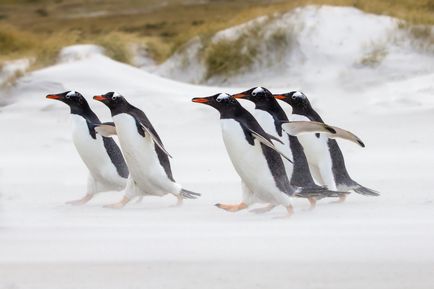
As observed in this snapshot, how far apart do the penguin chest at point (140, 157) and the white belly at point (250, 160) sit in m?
0.63

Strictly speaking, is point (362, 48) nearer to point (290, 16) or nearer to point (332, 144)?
point (290, 16)

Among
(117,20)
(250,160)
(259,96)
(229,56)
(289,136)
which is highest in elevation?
(117,20)

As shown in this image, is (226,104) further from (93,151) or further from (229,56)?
(229,56)

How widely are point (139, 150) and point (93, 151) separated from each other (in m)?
0.42

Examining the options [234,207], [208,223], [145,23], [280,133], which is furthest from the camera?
[145,23]

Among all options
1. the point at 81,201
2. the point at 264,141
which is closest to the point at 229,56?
the point at 81,201

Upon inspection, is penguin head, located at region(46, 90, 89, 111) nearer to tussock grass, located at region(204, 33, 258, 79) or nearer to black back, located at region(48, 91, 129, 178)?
black back, located at region(48, 91, 129, 178)

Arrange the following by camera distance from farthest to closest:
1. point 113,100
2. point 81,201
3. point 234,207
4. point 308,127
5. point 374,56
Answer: point 374,56 < point 81,201 < point 113,100 < point 234,207 < point 308,127

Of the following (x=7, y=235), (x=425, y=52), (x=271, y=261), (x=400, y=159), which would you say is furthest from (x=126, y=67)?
(x=271, y=261)

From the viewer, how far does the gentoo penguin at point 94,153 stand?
6.79 metres

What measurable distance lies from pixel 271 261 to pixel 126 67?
772 cm

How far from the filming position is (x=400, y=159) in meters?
8.65

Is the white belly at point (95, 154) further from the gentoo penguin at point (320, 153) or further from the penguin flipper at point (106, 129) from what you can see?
the gentoo penguin at point (320, 153)

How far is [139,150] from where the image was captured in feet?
21.3
